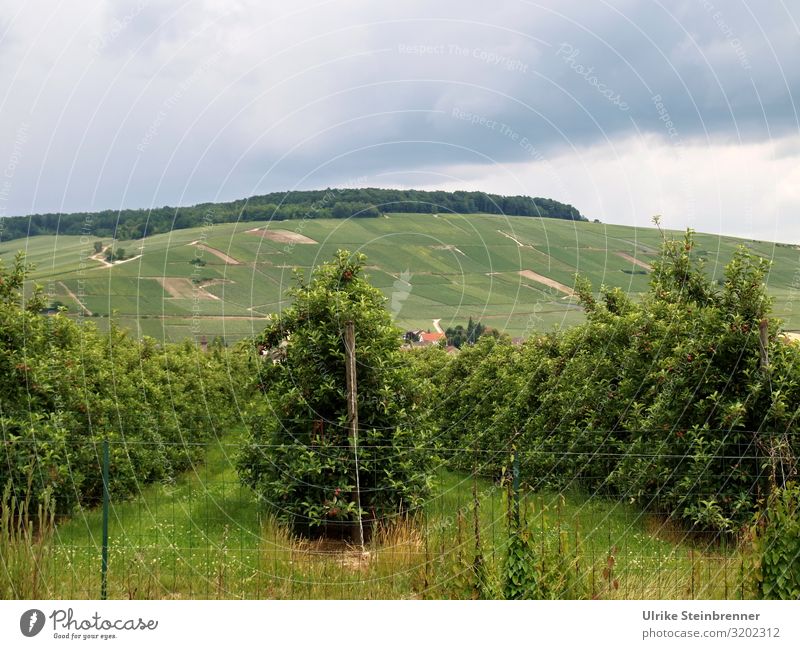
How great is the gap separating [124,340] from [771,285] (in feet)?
101

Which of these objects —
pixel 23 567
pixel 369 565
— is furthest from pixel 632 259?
pixel 23 567

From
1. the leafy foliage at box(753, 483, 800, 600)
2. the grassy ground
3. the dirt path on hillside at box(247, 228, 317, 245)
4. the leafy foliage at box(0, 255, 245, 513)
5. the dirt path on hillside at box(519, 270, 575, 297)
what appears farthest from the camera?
the dirt path on hillside at box(247, 228, 317, 245)

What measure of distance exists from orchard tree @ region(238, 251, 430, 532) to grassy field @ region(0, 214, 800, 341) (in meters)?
15.0

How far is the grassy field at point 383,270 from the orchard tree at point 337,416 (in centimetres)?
1501

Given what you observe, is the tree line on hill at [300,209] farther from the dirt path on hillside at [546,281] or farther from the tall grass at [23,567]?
the tall grass at [23,567]

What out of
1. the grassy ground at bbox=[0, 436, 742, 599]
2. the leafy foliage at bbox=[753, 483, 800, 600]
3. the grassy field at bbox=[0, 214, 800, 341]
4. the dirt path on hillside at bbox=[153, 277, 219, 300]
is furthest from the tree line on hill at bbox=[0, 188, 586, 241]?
the leafy foliage at bbox=[753, 483, 800, 600]

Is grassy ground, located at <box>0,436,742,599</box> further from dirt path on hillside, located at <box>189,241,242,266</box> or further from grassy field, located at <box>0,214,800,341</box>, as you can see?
dirt path on hillside, located at <box>189,241,242,266</box>

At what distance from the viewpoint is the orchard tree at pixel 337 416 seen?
38.6ft

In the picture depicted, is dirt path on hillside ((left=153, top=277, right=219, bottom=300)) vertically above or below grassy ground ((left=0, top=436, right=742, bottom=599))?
above

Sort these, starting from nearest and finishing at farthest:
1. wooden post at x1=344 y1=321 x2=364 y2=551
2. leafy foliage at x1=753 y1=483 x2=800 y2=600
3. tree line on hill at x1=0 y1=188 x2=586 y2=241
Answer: leafy foliage at x1=753 y1=483 x2=800 y2=600 < wooden post at x1=344 y1=321 x2=364 y2=551 < tree line on hill at x1=0 y1=188 x2=586 y2=241

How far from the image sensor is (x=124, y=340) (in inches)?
902

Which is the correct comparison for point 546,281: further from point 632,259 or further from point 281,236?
point 281,236

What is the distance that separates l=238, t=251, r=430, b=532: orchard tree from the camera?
11766mm

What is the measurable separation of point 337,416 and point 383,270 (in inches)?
1092
